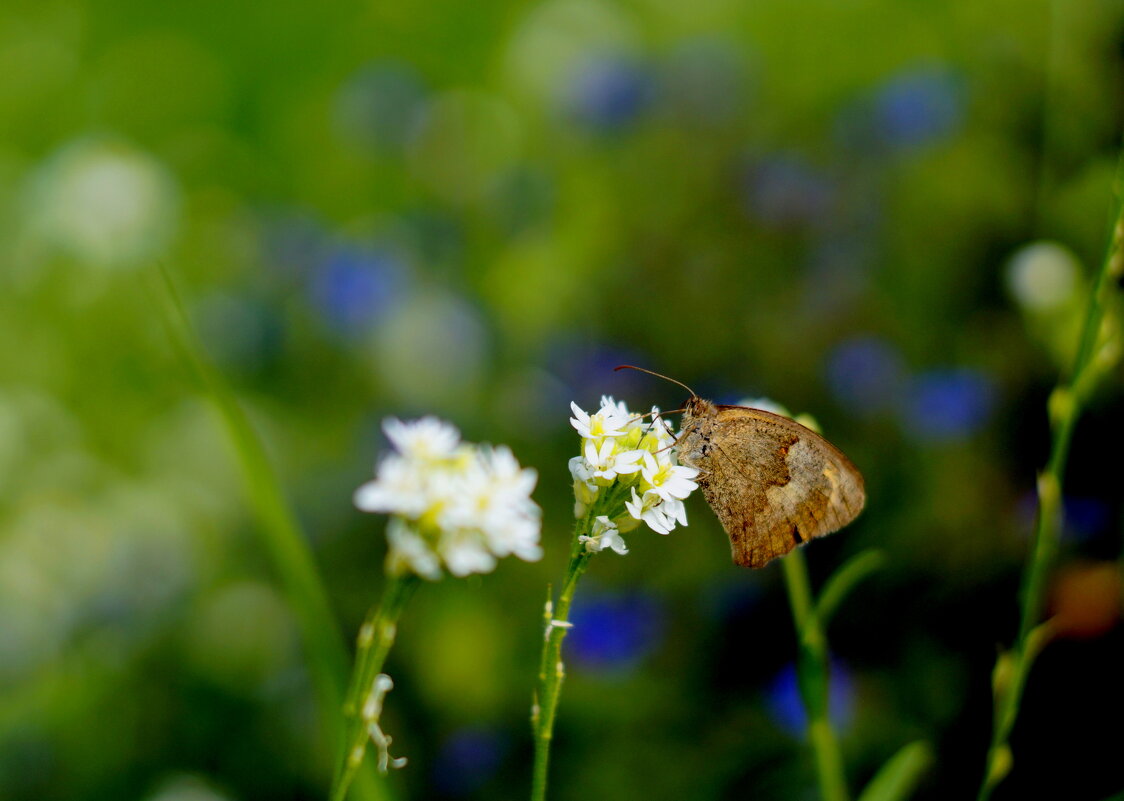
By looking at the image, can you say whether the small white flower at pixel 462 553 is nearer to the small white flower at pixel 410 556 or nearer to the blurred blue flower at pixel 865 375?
the small white flower at pixel 410 556

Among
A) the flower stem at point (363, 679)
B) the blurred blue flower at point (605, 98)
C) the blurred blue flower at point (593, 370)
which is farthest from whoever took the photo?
the blurred blue flower at point (605, 98)

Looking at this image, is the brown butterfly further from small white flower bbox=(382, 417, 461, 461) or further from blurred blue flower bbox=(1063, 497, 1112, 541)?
blurred blue flower bbox=(1063, 497, 1112, 541)

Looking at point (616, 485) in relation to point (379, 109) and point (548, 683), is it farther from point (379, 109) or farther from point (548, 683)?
point (379, 109)

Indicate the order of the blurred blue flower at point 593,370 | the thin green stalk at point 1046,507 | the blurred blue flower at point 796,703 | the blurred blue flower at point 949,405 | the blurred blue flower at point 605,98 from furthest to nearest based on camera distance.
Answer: the blurred blue flower at point 605,98
the blurred blue flower at point 593,370
the blurred blue flower at point 949,405
the blurred blue flower at point 796,703
the thin green stalk at point 1046,507

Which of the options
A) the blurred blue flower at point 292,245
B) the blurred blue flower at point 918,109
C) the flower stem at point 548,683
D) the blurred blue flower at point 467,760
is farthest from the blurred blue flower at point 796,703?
the blurred blue flower at point 292,245

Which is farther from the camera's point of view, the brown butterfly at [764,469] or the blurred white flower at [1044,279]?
the blurred white flower at [1044,279]

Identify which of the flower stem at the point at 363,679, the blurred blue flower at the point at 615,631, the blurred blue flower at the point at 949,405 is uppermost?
the blurred blue flower at the point at 949,405
